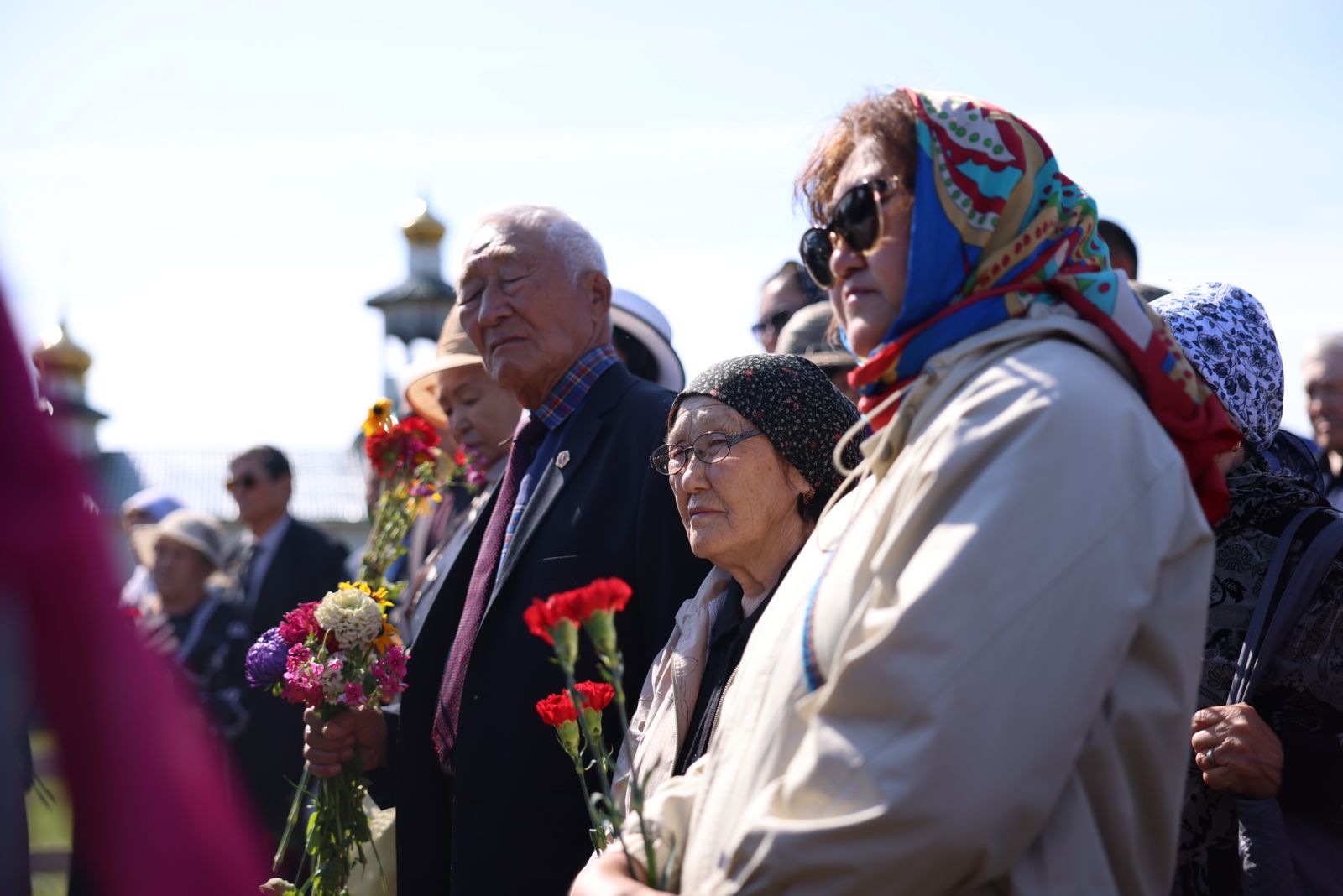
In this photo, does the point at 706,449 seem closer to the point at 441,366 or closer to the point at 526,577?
the point at 526,577

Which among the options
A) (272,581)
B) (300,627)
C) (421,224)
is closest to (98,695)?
(300,627)

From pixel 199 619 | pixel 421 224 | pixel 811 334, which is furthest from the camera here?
pixel 421 224

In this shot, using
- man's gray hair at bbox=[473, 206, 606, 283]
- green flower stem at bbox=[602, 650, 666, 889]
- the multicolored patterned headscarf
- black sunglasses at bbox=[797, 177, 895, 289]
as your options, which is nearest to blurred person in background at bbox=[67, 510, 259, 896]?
man's gray hair at bbox=[473, 206, 606, 283]

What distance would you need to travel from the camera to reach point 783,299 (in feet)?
20.2

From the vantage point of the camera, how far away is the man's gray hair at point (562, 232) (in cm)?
419

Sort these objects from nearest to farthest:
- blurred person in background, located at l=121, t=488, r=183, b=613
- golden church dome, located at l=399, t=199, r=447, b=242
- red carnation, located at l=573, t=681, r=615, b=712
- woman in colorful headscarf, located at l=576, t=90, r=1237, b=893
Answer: woman in colorful headscarf, located at l=576, t=90, r=1237, b=893, red carnation, located at l=573, t=681, r=615, b=712, blurred person in background, located at l=121, t=488, r=183, b=613, golden church dome, located at l=399, t=199, r=447, b=242

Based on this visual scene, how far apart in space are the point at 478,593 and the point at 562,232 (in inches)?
46.0

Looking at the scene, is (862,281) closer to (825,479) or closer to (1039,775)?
(1039,775)

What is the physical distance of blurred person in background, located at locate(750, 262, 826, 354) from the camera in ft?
20.1

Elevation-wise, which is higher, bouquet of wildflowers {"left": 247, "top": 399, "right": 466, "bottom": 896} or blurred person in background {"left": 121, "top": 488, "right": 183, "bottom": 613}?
bouquet of wildflowers {"left": 247, "top": 399, "right": 466, "bottom": 896}

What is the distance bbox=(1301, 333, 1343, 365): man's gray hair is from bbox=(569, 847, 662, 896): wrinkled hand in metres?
4.39

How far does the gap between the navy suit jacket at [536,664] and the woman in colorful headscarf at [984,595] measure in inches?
53.9

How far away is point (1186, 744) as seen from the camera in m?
1.85

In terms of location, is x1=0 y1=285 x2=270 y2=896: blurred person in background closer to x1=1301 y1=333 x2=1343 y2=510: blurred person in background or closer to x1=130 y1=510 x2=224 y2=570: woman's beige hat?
x1=1301 y1=333 x2=1343 y2=510: blurred person in background
